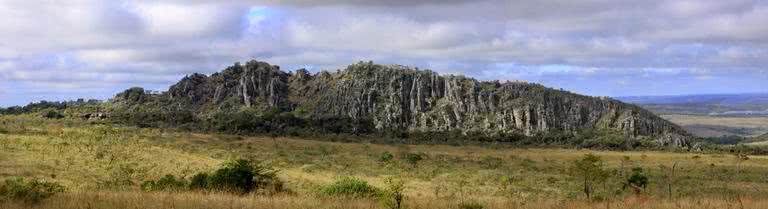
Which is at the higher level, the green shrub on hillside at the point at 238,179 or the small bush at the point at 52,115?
the small bush at the point at 52,115

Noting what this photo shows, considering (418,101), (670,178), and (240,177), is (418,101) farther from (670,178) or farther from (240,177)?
(240,177)

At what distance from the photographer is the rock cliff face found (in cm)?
11006

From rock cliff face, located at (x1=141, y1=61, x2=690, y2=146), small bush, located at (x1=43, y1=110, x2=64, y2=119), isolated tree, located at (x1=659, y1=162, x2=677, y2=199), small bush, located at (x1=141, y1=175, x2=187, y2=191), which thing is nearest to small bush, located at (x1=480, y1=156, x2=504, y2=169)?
isolated tree, located at (x1=659, y1=162, x2=677, y2=199)

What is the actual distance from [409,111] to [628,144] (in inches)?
1367

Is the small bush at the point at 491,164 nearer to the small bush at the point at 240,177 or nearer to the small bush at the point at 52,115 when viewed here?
the small bush at the point at 240,177

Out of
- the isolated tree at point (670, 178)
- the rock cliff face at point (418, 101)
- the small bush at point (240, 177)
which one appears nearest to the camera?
the isolated tree at point (670, 178)

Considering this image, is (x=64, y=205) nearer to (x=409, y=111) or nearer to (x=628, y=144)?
(x=628, y=144)

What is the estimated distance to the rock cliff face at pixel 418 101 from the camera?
361ft

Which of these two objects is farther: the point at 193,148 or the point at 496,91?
Result: the point at 496,91

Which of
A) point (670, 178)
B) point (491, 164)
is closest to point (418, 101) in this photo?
point (491, 164)

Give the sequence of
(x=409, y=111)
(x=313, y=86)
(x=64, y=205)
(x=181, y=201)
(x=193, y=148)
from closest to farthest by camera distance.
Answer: (x=64, y=205) → (x=181, y=201) → (x=193, y=148) → (x=409, y=111) → (x=313, y=86)

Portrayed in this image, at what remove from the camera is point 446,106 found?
114 meters

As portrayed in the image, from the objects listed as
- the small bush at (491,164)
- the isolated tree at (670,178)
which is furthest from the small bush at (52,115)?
the isolated tree at (670,178)

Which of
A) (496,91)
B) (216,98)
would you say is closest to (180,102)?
(216,98)
